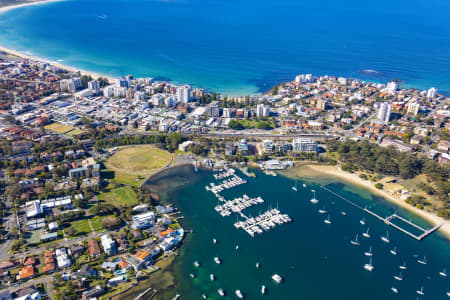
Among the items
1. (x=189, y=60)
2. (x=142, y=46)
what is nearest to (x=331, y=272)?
(x=189, y=60)

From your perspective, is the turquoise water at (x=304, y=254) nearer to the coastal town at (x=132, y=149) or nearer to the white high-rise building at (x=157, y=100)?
the coastal town at (x=132, y=149)

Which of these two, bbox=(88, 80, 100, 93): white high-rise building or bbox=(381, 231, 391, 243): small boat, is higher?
bbox=(88, 80, 100, 93): white high-rise building

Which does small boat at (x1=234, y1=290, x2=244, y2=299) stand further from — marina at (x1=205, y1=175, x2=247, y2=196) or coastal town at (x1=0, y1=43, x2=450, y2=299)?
marina at (x1=205, y1=175, x2=247, y2=196)

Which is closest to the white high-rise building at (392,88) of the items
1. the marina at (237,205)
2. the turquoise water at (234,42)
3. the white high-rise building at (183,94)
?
the turquoise water at (234,42)

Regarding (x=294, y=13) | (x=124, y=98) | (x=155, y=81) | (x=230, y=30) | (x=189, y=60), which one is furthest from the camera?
(x=294, y=13)

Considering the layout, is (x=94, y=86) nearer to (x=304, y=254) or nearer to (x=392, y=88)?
(x=304, y=254)

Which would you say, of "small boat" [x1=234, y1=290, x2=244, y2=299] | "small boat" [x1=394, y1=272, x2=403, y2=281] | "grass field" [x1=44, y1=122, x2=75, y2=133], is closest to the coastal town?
"grass field" [x1=44, y1=122, x2=75, y2=133]

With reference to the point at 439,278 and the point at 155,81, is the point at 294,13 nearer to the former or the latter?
the point at 155,81
